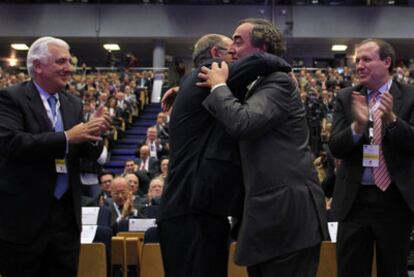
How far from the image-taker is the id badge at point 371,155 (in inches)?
113

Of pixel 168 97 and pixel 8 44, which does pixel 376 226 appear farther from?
pixel 8 44

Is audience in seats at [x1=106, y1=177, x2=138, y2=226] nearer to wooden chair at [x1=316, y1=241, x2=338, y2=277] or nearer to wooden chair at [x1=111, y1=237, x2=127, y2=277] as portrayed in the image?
wooden chair at [x1=111, y1=237, x2=127, y2=277]

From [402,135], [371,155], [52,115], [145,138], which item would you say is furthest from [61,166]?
[145,138]

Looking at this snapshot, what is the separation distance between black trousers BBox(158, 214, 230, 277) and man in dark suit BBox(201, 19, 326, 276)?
18 centimetres

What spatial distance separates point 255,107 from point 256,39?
1.27 feet

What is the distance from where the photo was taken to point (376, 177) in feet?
9.48

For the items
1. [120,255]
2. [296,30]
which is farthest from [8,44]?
[120,255]

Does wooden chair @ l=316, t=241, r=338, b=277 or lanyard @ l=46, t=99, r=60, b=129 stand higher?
lanyard @ l=46, t=99, r=60, b=129

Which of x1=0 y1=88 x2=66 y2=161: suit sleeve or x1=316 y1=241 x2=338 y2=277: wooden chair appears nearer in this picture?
x1=0 y1=88 x2=66 y2=161: suit sleeve

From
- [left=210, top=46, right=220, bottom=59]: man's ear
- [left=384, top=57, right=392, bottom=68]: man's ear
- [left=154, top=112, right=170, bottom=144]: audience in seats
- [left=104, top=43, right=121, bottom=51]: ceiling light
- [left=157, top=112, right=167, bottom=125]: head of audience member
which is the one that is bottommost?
[left=154, top=112, right=170, bottom=144]: audience in seats

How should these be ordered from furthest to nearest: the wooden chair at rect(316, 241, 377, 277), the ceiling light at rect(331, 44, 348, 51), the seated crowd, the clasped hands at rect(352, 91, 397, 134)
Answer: the ceiling light at rect(331, 44, 348, 51) < the seated crowd < the wooden chair at rect(316, 241, 377, 277) < the clasped hands at rect(352, 91, 397, 134)

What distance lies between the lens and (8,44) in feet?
78.6

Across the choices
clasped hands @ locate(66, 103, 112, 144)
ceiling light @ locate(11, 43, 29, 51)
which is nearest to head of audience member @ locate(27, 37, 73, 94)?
clasped hands @ locate(66, 103, 112, 144)

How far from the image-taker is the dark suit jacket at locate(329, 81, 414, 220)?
2.80 metres
